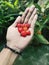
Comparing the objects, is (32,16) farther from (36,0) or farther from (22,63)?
(36,0)

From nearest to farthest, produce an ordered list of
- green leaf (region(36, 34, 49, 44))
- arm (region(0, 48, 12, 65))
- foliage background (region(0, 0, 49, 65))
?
arm (region(0, 48, 12, 65)) < foliage background (region(0, 0, 49, 65)) < green leaf (region(36, 34, 49, 44))

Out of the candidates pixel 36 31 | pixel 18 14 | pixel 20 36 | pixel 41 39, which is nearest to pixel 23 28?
pixel 20 36

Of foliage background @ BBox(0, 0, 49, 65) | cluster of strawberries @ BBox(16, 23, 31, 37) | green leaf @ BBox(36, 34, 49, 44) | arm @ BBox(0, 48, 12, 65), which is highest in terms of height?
cluster of strawberries @ BBox(16, 23, 31, 37)

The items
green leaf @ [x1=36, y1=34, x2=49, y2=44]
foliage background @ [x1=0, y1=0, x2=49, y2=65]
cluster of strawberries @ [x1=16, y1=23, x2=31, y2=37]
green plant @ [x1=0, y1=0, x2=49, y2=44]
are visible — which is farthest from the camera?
green plant @ [x1=0, y1=0, x2=49, y2=44]

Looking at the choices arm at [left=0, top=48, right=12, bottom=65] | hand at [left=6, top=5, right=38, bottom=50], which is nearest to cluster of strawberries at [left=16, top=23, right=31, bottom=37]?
hand at [left=6, top=5, right=38, bottom=50]

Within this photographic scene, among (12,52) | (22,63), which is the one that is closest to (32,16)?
(12,52)

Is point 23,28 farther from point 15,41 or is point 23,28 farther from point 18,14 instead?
point 18,14

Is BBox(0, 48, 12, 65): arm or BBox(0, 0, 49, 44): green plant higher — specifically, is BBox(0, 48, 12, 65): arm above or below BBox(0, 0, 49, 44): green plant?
above

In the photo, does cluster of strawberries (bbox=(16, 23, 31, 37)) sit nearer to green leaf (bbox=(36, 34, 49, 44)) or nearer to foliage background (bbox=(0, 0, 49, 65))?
foliage background (bbox=(0, 0, 49, 65))
